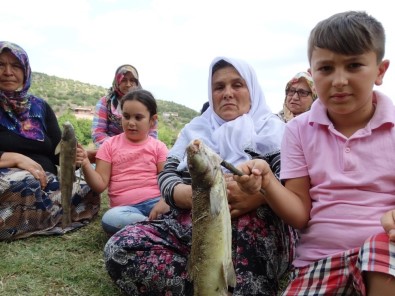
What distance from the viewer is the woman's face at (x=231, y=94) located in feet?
12.0

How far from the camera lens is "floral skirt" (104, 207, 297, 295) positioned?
308cm

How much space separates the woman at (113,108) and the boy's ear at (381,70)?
4.25m

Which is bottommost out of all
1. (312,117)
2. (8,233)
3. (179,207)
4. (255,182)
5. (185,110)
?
(185,110)

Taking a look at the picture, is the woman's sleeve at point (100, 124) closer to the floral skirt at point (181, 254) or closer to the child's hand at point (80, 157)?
the child's hand at point (80, 157)

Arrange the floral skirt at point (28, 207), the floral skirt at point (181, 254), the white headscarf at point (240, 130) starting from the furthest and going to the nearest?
the floral skirt at point (28, 207), the white headscarf at point (240, 130), the floral skirt at point (181, 254)

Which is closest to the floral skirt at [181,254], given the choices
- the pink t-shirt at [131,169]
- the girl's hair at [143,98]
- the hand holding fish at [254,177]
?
the hand holding fish at [254,177]

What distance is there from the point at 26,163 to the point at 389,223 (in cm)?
399

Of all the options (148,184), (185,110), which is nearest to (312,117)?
(148,184)

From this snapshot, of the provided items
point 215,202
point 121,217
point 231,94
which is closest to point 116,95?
point 121,217

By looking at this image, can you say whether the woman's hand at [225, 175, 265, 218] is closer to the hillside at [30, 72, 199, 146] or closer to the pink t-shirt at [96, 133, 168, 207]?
the pink t-shirt at [96, 133, 168, 207]

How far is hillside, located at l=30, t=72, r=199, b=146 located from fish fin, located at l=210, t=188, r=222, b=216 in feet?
112

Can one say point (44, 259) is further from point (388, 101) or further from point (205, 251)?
point (388, 101)

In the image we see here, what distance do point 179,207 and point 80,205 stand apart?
2.61m

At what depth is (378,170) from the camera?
268 cm
